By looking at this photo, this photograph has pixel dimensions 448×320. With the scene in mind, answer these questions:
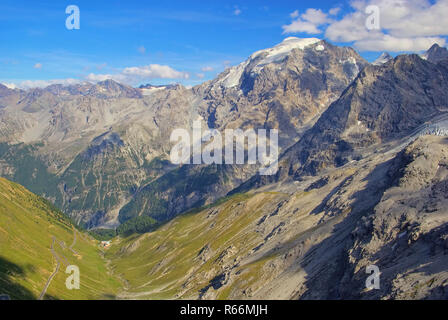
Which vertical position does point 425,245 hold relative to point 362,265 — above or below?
above

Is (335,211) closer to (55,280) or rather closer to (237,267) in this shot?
(237,267)

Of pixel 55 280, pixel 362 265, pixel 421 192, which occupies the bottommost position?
pixel 55 280

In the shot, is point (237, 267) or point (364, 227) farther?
point (237, 267)

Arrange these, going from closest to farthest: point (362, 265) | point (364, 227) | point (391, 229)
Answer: point (362, 265)
point (391, 229)
point (364, 227)

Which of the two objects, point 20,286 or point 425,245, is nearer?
point 425,245

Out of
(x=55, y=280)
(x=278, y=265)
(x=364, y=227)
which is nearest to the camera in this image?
(x=364, y=227)

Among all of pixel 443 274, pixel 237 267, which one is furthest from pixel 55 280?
pixel 443 274

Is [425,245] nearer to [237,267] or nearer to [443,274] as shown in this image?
[443,274]

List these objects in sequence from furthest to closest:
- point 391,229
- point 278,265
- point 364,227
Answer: point 278,265, point 364,227, point 391,229
